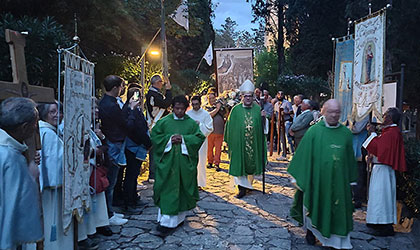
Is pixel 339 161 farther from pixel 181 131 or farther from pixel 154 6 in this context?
pixel 154 6

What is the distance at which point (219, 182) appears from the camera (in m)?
8.15

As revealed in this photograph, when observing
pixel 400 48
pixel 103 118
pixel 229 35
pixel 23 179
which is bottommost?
pixel 23 179

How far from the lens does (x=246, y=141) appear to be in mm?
7113

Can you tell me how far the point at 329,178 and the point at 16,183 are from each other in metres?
3.43

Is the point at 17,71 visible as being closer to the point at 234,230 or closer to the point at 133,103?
the point at 133,103

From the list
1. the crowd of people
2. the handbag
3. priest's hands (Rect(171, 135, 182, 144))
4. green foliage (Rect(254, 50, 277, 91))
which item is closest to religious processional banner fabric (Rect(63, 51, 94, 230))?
the crowd of people

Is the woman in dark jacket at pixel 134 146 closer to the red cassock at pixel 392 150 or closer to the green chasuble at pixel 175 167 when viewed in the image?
the green chasuble at pixel 175 167

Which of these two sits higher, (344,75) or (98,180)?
(344,75)

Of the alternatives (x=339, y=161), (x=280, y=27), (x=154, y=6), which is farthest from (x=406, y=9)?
(x=339, y=161)

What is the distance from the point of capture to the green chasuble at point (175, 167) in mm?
5090

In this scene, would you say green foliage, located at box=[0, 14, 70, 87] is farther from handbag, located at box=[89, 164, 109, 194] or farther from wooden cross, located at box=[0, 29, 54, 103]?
wooden cross, located at box=[0, 29, 54, 103]

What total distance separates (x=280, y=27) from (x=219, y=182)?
1721 centimetres

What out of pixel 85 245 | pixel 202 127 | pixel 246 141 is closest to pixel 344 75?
pixel 246 141

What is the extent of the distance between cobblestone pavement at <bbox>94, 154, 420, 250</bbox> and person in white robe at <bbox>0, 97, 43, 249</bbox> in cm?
235
